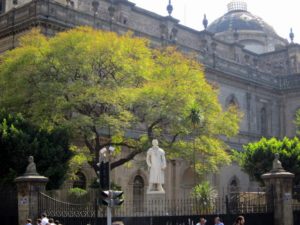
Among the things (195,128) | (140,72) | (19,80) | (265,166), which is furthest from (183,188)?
(19,80)

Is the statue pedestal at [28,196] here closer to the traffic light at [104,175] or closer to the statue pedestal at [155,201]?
the traffic light at [104,175]

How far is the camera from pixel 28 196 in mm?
20062

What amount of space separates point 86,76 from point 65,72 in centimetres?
96

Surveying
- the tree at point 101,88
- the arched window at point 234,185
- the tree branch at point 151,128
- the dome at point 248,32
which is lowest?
the arched window at point 234,185

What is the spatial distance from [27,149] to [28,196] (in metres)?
4.92

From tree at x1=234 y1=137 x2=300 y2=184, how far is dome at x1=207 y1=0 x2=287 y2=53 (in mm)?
26152

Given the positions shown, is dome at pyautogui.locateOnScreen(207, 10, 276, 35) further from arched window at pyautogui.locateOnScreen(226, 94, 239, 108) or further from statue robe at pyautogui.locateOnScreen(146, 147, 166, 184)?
statue robe at pyautogui.locateOnScreen(146, 147, 166, 184)

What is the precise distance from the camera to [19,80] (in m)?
25.2

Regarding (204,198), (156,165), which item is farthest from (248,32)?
(156,165)

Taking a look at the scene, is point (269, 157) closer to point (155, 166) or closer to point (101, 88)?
point (101, 88)

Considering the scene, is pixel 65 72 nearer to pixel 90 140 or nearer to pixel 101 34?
pixel 101 34

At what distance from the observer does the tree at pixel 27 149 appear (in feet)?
80.8

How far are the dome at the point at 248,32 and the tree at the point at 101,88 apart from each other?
3263 cm

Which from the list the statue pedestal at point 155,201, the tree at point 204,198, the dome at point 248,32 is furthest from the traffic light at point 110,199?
the dome at point 248,32
